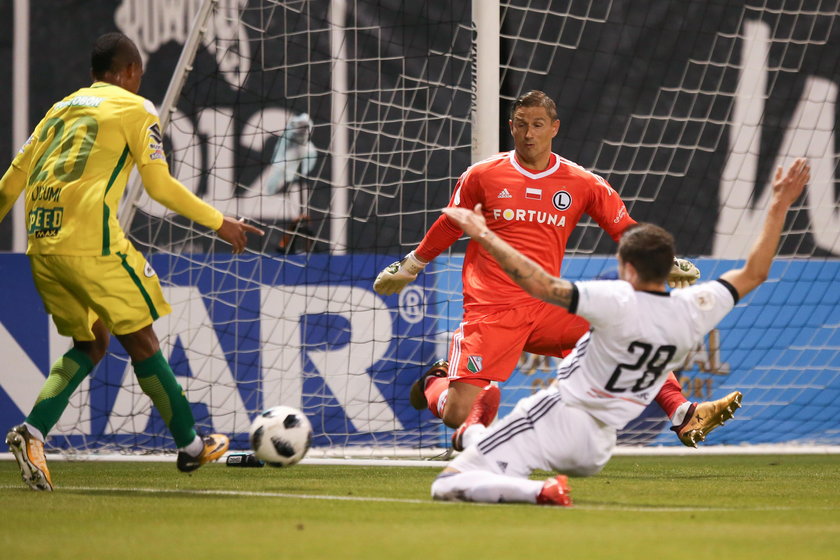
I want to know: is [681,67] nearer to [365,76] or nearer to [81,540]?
[365,76]

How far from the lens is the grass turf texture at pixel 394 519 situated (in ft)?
11.8

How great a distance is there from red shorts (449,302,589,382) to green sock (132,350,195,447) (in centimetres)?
154

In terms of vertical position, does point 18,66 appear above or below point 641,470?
above

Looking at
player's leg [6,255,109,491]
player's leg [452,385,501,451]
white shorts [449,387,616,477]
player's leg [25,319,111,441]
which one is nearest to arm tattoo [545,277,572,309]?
white shorts [449,387,616,477]

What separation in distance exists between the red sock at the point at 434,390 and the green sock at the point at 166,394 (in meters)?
1.58

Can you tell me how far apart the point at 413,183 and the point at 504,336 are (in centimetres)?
319

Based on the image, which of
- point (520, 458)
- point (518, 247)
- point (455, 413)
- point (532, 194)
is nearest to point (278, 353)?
point (455, 413)

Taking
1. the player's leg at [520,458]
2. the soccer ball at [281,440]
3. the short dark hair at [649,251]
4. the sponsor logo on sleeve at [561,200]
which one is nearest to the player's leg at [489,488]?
the player's leg at [520,458]

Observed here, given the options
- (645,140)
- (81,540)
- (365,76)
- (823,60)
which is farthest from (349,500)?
(823,60)

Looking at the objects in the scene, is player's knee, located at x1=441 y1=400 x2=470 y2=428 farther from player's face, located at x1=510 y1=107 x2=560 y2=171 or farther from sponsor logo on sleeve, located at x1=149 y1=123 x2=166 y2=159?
sponsor logo on sleeve, located at x1=149 y1=123 x2=166 y2=159

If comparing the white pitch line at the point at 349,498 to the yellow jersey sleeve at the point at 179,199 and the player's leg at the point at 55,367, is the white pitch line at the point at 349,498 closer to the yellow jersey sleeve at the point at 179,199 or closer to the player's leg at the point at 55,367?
the player's leg at the point at 55,367

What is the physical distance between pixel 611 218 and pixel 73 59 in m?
5.99

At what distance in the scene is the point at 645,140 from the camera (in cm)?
1011

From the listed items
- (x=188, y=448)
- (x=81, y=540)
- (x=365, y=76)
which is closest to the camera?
(x=81, y=540)
